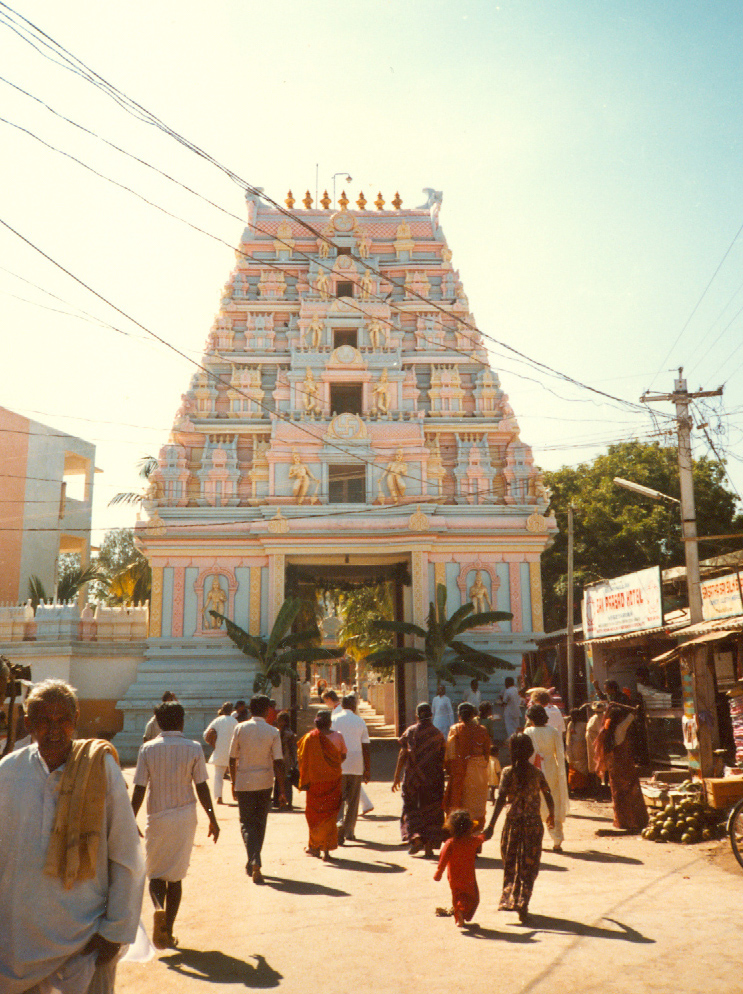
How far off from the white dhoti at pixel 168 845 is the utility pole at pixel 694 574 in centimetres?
786

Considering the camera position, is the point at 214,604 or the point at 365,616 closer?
the point at 214,604

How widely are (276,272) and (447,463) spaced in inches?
309

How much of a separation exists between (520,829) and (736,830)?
247 cm

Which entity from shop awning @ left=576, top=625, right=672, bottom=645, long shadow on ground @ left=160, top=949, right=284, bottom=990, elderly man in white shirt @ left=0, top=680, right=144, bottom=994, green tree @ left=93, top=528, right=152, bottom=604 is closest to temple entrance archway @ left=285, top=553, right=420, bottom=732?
green tree @ left=93, top=528, right=152, bottom=604

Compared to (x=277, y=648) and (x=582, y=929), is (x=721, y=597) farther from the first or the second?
(x=277, y=648)

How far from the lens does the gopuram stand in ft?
71.9

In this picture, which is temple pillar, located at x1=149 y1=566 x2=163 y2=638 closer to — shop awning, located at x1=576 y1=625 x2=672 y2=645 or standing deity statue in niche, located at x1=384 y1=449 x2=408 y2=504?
standing deity statue in niche, located at x1=384 y1=449 x2=408 y2=504

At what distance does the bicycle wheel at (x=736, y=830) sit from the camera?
7.04 meters

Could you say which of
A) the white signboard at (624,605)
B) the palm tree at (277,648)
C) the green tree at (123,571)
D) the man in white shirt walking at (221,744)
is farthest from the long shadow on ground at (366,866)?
the green tree at (123,571)

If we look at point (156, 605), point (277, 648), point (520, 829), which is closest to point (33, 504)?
point (156, 605)

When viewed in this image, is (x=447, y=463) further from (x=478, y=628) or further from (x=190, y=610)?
(x=190, y=610)

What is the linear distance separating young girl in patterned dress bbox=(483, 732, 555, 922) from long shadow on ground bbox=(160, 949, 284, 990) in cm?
195

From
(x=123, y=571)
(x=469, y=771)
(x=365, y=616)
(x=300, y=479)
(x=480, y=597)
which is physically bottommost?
(x=469, y=771)

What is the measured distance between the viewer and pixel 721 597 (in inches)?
536
